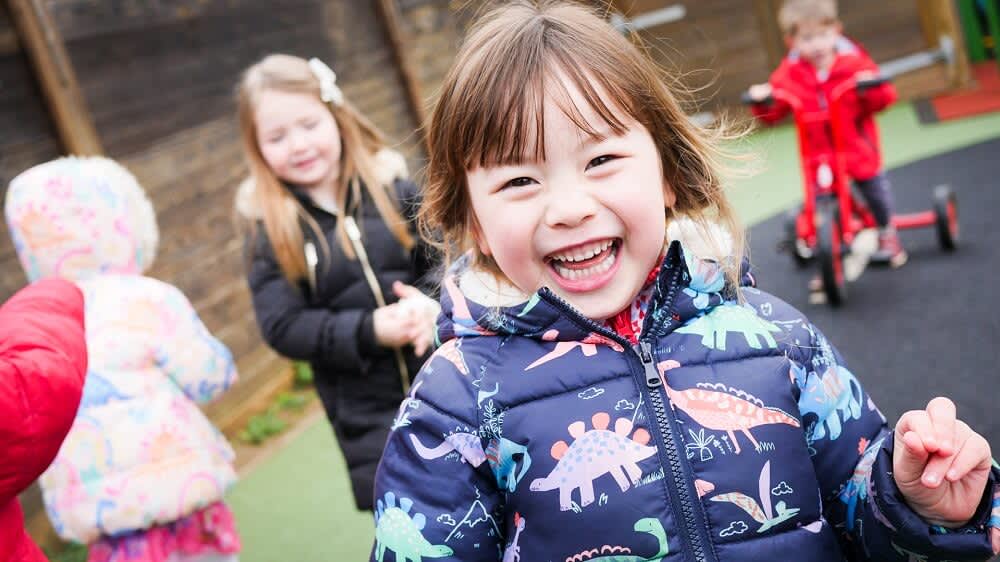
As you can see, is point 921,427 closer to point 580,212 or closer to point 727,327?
point 727,327

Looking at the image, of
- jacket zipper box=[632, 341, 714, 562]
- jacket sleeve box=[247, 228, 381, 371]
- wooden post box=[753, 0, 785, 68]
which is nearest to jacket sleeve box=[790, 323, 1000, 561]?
jacket zipper box=[632, 341, 714, 562]

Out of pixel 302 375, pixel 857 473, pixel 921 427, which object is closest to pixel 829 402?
pixel 857 473

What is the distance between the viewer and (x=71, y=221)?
2.46 m

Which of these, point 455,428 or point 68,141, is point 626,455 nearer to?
point 455,428

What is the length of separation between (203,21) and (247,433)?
223cm

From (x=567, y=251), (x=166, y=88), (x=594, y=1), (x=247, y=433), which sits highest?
(x=166, y=88)

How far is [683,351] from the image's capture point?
1.47m

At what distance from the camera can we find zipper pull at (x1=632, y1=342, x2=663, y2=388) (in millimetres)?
1426

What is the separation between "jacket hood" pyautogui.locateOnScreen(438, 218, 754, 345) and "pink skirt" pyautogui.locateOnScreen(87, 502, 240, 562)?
4.26 ft

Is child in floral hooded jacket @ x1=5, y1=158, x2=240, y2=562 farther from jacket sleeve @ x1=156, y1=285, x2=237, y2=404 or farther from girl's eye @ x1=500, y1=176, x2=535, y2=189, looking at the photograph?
girl's eye @ x1=500, y1=176, x2=535, y2=189

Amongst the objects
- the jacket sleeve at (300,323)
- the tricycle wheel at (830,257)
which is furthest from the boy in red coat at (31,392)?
the tricycle wheel at (830,257)

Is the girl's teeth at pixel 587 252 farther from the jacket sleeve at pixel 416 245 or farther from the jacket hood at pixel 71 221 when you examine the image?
the jacket hood at pixel 71 221

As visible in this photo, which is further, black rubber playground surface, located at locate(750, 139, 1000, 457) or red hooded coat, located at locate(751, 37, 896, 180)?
red hooded coat, located at locate(751, 37, 896, 180)

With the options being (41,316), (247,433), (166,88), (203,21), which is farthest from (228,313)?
(41,316)
